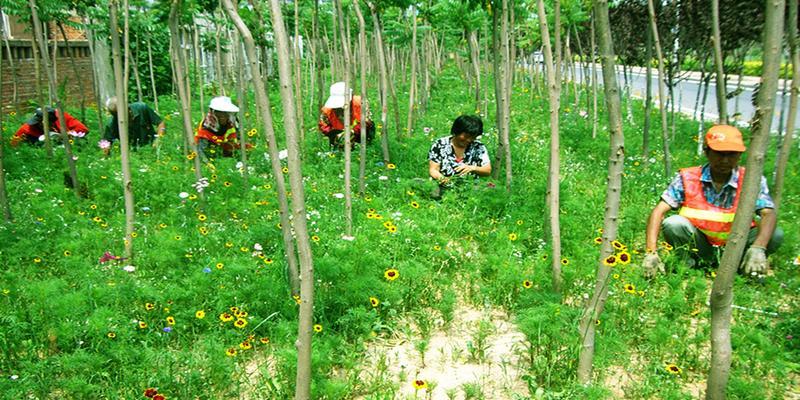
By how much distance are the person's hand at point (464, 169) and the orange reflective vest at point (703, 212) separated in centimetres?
196

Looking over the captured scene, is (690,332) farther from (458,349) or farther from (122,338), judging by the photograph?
(122,338)

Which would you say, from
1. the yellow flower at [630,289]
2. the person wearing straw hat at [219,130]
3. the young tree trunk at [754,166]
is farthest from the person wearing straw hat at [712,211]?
the person wearing straw hat at [219,130]

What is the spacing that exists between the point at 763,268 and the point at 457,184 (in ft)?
8.72

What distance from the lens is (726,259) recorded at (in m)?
1.81

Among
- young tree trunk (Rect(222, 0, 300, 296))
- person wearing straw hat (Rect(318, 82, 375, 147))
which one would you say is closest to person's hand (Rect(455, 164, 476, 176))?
person wearing straw hat (Rect(318, 82, 375, 147))

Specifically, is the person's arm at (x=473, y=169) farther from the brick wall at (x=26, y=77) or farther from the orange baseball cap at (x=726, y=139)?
the brick wall at (x=26, y=77)

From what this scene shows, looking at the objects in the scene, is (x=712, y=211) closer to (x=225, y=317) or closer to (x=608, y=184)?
(x=608, y=184)

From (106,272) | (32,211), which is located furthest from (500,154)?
(32,211)

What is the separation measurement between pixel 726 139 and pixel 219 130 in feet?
17.8

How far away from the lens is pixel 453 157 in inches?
213

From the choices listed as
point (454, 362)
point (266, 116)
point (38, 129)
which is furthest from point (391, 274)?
point (38, 129)

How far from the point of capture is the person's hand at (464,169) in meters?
5.24

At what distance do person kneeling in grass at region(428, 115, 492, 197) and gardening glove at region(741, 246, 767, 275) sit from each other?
2.47 metres

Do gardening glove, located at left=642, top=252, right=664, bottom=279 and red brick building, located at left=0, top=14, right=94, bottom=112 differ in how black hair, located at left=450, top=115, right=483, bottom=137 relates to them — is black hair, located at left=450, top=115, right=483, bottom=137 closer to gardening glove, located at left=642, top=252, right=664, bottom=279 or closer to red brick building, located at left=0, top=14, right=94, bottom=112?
gardening glove, located at left=642, top=252, right=664, bottom=279
